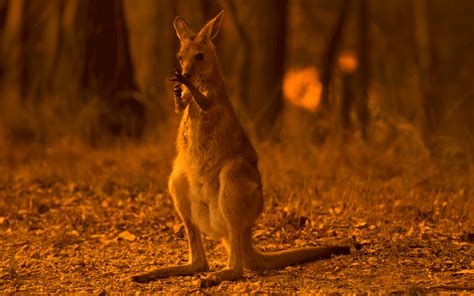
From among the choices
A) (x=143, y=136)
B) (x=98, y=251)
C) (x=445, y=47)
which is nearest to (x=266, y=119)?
(x=143, y=136)

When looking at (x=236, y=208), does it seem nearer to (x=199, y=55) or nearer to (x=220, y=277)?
(x=220, y=277)

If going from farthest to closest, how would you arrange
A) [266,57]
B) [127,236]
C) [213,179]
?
[266,57], [127,236], [213,179]

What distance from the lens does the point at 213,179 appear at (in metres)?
5.00

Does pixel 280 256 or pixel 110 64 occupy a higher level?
pixel 110 64

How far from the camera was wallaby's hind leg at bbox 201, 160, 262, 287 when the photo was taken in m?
4.82

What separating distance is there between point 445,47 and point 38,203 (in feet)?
75.3

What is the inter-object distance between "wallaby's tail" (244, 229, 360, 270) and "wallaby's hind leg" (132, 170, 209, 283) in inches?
12.6

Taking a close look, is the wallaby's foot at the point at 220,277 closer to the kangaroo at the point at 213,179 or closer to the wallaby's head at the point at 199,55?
the kangaroo at the point at 213,179

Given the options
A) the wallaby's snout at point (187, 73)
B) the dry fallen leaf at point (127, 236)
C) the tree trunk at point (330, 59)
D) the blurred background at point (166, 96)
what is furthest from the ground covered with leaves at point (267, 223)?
the tree trunk at point (330, 59)

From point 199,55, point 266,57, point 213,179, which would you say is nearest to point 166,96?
point 266,57

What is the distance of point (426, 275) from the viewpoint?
16.0 ft

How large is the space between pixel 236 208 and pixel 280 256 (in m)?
0.52

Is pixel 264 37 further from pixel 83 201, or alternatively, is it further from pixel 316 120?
pixel 83 201

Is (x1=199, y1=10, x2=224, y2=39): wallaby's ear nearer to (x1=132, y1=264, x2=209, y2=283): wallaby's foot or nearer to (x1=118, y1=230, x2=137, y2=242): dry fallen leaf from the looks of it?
(x1=132, y1=264, x2=209, y2=283): wallaby's foot
